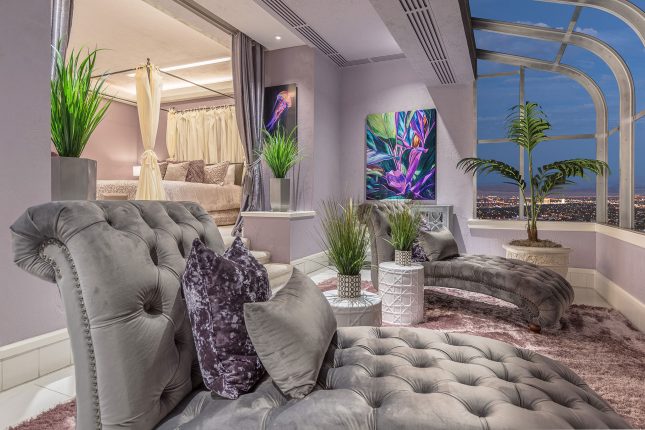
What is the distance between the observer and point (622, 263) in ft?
11.2

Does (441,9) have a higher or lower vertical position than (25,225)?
higher

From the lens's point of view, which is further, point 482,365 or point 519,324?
point 519,324

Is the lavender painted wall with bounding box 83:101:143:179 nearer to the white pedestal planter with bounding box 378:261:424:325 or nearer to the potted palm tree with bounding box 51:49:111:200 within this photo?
the potted palm tree with bounding box 51:49:111:200

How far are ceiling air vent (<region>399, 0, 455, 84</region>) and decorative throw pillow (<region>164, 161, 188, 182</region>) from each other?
4.55m

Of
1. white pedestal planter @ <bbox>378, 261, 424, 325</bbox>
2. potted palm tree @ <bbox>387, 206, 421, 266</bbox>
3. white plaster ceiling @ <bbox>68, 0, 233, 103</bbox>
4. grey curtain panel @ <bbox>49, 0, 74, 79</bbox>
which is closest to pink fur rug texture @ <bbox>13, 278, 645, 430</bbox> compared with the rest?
white pedestal planter @ <bbox>378, 261, 424, 325</bbox>

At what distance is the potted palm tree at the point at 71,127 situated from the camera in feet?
6.72

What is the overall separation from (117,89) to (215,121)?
6.92 ft

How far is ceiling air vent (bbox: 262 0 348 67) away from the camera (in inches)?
151

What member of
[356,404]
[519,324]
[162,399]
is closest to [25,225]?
[162,399]

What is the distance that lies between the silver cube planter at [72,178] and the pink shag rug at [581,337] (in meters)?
2.50

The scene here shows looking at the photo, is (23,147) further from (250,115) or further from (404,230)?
(250,115)

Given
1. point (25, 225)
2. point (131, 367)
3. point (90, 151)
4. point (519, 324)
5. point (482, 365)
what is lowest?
point (519, 324)

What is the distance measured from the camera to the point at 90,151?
754cm

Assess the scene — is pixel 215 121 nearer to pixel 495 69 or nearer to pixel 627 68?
pixel 495 69
